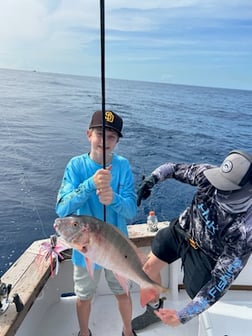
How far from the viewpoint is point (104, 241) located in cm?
162

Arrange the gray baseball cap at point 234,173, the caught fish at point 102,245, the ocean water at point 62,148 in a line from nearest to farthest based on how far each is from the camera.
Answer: the caught fish at point 102,245 < the gray baseball cap at point 234,173 < the ocean water at point 62,148

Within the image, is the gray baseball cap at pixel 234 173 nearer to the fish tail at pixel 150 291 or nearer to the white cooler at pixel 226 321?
the fish tail at pixel 150 291

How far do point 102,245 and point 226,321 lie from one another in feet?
3.55

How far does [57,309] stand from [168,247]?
1.30 m

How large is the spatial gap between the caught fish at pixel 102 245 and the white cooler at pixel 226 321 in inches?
25.6

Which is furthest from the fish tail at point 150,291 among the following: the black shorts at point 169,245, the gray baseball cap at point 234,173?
the gray baseball cap at point 234,173

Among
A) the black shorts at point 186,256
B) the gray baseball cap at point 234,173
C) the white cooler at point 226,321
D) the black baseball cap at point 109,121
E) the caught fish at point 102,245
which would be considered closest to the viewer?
the caught fish at point 102,245

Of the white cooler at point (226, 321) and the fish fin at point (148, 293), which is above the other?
the fish fin at point (148, 293)

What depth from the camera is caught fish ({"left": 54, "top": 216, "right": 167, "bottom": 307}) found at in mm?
1560

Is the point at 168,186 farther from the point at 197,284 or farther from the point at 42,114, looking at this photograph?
the point at 42,114

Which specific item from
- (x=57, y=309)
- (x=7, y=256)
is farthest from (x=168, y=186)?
(x=57, y=309)

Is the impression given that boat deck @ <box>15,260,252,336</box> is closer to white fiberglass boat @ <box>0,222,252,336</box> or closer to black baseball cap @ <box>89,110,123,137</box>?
white fiberglass boat @ <box>0,222,252,336</box>

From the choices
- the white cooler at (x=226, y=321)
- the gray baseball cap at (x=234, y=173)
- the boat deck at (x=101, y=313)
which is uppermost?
the gray baseball cap at (x=234, y=173)

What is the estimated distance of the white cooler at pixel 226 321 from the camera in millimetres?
2092
